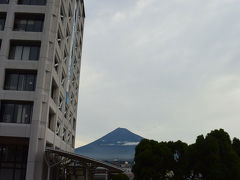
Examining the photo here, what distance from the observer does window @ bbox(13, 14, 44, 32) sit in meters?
33.3

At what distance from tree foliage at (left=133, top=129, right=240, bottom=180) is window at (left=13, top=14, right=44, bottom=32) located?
2319cm

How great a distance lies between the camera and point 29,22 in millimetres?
33656

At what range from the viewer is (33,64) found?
31.0 meters

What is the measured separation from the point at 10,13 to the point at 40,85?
10043mm

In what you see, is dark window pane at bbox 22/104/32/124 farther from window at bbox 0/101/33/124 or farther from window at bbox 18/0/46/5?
window at bbox 18/0/46/5

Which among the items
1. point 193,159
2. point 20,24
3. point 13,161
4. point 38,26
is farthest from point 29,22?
point 193,159

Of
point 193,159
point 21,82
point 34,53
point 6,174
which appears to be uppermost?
point 34,53

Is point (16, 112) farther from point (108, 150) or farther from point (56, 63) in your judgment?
point (108, 150)

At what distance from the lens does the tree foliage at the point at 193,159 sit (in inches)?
1337

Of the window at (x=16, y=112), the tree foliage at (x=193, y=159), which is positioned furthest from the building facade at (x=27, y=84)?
the tree foliage at (x=193, y=159)

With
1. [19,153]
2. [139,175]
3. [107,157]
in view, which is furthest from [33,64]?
[107,157]

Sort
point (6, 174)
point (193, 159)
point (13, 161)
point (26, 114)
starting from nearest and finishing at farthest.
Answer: point (26, 114) → point (6, 174) → point (13, 161) → point (193, 159)

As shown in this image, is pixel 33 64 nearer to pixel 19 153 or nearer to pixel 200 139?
pixel 19 153

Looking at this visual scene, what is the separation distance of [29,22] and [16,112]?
37.1ft
